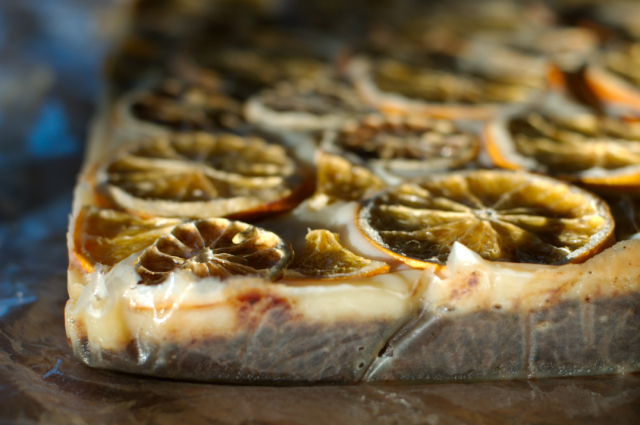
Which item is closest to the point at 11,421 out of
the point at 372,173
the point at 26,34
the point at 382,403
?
the point at 382,403

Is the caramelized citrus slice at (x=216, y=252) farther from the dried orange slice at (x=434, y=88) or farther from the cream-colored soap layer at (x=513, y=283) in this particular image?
the dried orange slice at (x=434, y=88)

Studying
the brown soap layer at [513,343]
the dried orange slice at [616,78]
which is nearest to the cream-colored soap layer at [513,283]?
the brown soap layer at [513,343]

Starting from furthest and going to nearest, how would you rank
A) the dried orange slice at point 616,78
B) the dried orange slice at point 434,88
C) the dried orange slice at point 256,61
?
the dried orange slice at point 256,61
the dried orange slice at point 616,78
the dried orange slice at point 434,88

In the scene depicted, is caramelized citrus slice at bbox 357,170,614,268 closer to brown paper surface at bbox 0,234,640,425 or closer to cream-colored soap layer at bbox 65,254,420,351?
cream-colored soap layer at bbox 65,254,420,351

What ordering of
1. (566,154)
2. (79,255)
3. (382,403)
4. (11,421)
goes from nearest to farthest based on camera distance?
(11,421) → (382,403) → (79,255) → (566,154)

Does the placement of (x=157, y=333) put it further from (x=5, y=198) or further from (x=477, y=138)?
(x=477, y=138)

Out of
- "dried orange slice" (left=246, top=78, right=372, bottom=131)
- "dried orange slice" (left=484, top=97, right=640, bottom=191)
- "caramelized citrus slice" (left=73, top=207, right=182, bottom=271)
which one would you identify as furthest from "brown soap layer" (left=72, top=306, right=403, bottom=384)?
"dried orange slice" (left=246, top=78, right=372, bottom=131)

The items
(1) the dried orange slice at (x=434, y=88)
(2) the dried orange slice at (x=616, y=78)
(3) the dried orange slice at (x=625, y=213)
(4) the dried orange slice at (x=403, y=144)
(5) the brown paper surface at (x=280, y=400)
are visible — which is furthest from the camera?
(2) the dried orange slice at (x=616, y=78)
